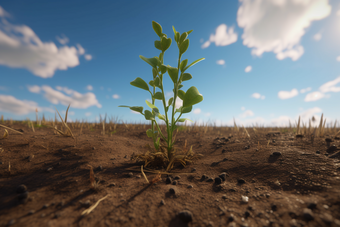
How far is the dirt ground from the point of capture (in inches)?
42.0

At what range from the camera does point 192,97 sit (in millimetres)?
1885

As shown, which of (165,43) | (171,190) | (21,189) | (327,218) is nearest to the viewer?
(327,218)

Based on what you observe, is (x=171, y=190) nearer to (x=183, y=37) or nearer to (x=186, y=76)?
(x=186, y=76)

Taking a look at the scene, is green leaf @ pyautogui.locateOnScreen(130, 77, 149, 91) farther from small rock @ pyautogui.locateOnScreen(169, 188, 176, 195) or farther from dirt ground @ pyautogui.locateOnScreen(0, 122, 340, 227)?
small rock @ pyautogui.locateOnScreen(169, 188, 176, 195)

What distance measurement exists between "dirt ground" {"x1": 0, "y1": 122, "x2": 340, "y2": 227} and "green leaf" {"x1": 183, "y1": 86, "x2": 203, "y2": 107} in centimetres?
86

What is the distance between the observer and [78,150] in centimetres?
227

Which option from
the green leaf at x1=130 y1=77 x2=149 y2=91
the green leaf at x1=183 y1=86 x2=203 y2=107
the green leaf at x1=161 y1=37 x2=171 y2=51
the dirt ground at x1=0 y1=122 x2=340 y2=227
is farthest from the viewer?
the green leaf at x1=130 y1=77 x2=149 y2=91

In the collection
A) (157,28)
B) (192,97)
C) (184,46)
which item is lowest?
(192,97)

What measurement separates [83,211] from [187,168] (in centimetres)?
130

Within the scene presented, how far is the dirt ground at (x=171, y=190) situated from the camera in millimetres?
1066

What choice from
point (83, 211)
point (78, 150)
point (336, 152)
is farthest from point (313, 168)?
point (78, 150)

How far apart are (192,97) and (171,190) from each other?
105 cm

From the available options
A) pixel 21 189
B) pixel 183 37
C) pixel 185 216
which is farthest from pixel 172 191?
pixel 183 37

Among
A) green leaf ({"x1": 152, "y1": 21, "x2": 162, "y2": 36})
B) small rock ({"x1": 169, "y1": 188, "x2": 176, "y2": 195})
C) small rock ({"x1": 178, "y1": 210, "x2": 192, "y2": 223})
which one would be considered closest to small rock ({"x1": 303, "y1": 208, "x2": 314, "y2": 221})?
small rock ({"x1": 178, "y1": 210, "x2": 192, "y2": 223})
